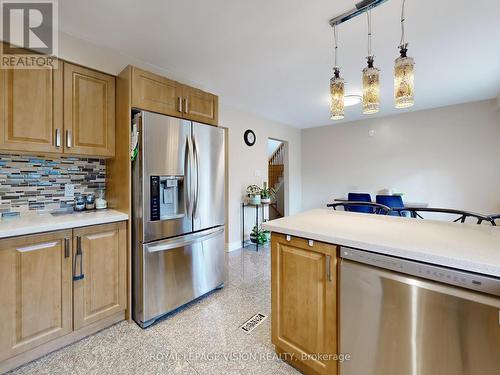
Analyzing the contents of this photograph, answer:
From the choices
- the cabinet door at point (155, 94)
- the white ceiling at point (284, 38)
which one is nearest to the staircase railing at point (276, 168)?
the white ceiling at point (284, 38)

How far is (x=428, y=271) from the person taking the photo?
940mm

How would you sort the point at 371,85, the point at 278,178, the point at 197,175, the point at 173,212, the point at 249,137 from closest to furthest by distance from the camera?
the point at 371,85, the point at 173,212, the point at 197,175, the point at 249,137, the point at 278,178

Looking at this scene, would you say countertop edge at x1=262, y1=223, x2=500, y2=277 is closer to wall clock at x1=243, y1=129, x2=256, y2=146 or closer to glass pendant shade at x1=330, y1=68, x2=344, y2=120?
glass pendant shade at x1=330, y1=68, x2=344, y2=120

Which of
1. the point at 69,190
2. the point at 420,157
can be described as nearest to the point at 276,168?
the point at 420,157

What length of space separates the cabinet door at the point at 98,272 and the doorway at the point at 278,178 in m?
3.75

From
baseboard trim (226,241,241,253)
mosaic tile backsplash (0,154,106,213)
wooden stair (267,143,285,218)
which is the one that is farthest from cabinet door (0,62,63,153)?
wooden stair (267,143,285,218)

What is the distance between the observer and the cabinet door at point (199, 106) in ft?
7.16

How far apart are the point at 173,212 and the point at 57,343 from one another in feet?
3.93

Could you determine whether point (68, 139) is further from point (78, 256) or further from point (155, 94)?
point (78, 256)

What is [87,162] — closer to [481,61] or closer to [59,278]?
[59,278]

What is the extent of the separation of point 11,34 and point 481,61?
4.28 m

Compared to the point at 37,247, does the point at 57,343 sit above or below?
below

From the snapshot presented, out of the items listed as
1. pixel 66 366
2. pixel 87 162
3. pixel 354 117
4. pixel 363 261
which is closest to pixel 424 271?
pixel 363 261

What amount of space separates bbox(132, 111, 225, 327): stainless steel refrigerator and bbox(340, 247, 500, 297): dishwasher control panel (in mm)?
1432
